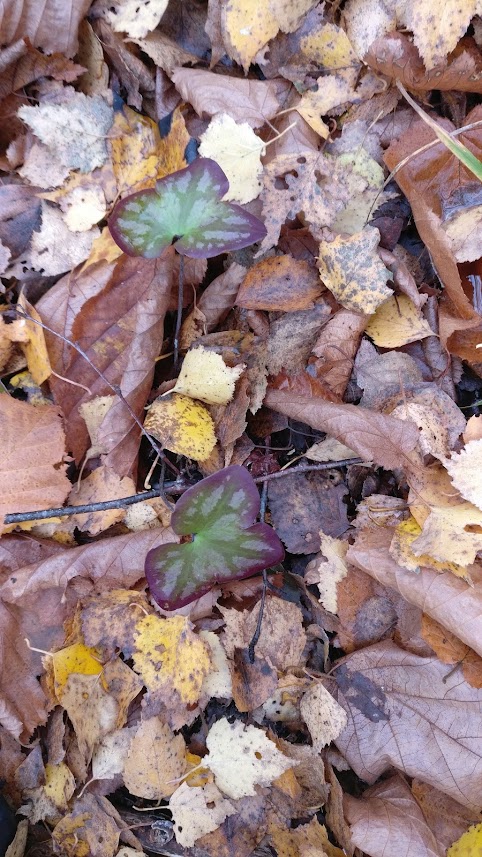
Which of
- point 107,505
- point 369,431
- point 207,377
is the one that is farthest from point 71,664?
point 369,431

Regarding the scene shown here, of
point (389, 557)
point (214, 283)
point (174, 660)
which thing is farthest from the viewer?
point (214, 283)

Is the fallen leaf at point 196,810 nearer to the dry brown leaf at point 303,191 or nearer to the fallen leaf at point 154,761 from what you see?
the fallen leaf at point 154,761

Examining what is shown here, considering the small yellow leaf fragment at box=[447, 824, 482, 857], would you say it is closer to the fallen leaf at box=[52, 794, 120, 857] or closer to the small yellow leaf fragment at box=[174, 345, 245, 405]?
the fallen leaf at box=[52, 794, 120, 857]

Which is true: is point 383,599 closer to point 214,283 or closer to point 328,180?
point 214,283

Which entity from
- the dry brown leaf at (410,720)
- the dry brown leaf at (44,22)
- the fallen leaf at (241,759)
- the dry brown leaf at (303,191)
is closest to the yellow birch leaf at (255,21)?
the dry brown leaf at (303,191)

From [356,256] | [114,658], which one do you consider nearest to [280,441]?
[356,256]

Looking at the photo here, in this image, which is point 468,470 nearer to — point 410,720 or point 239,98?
point 410,720
